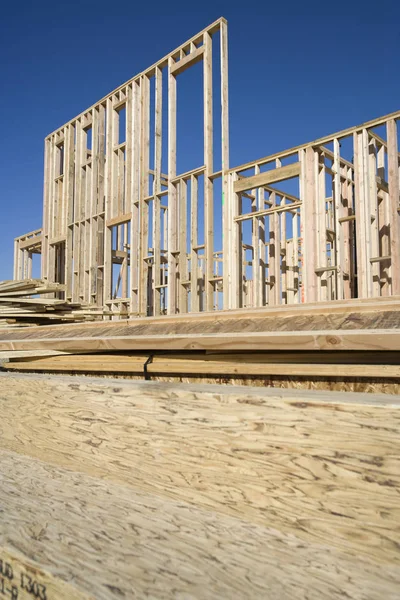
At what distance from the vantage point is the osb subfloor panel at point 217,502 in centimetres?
130

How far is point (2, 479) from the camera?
92.0 inches

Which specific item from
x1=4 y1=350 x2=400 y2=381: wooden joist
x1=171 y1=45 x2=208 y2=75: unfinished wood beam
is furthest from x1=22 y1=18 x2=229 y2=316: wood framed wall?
x1=4 y1=350 x2=400 y2=381: wooden joist

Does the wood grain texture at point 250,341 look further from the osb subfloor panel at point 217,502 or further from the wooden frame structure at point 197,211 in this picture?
the wooden frame structure at point 197,211

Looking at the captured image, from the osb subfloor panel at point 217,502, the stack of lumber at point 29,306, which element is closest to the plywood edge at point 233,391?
the osb subfloor panel at point 217,502

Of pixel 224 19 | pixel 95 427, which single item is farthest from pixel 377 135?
pixel 95 427

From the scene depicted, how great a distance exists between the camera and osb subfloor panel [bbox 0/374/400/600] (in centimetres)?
130

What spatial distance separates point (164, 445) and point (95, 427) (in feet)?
1.47

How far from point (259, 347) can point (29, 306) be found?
5.53m

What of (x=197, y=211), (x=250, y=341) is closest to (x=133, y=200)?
(x=197, y=211)

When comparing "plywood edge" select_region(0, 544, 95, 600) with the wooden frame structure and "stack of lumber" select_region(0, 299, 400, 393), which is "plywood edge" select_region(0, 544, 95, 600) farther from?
the wooden frame structure

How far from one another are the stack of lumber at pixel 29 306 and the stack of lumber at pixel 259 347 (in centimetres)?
329

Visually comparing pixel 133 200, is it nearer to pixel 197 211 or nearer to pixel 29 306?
pixel 197 211

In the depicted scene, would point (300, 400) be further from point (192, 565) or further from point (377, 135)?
point (377, 135)

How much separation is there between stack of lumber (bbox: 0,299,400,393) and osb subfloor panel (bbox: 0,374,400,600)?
28 centimetres
